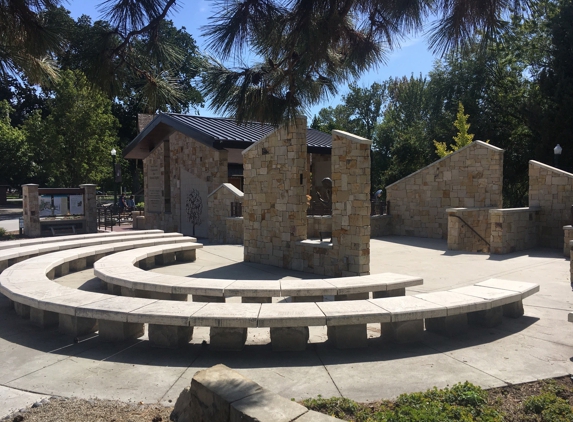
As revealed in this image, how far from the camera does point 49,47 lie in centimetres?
439

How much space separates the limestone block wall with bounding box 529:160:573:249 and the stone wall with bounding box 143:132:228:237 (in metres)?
10.0

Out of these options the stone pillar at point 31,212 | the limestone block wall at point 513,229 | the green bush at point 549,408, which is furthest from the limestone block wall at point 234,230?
the green bush at point 549,408

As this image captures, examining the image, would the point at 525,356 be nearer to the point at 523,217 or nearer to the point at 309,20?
the point at 309,20

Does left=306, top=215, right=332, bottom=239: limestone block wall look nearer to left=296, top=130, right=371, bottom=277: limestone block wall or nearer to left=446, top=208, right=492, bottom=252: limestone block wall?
left=446, top=208, right=492, bottom=252: limestone block wall

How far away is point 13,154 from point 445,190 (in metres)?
31.6

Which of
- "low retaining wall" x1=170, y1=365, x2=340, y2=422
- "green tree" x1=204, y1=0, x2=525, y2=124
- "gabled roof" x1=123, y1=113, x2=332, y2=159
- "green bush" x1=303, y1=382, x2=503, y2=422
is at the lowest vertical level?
"green bush" x1=303, y1=382, x2=503, y2=422

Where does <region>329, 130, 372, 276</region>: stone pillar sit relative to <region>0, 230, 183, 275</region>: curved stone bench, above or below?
above

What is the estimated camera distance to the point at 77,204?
17.2m

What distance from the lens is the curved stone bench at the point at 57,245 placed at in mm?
9594

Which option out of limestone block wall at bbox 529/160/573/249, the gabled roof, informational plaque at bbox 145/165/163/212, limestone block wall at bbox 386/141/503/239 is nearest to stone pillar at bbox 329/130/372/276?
Answer: the gabled roof

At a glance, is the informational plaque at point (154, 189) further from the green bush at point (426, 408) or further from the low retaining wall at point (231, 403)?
the green bush at point (426, 408)

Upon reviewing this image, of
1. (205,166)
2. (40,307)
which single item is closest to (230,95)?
(40,307)

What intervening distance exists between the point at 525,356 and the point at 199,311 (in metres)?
3.42

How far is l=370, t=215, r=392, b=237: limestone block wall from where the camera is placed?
16.5m
